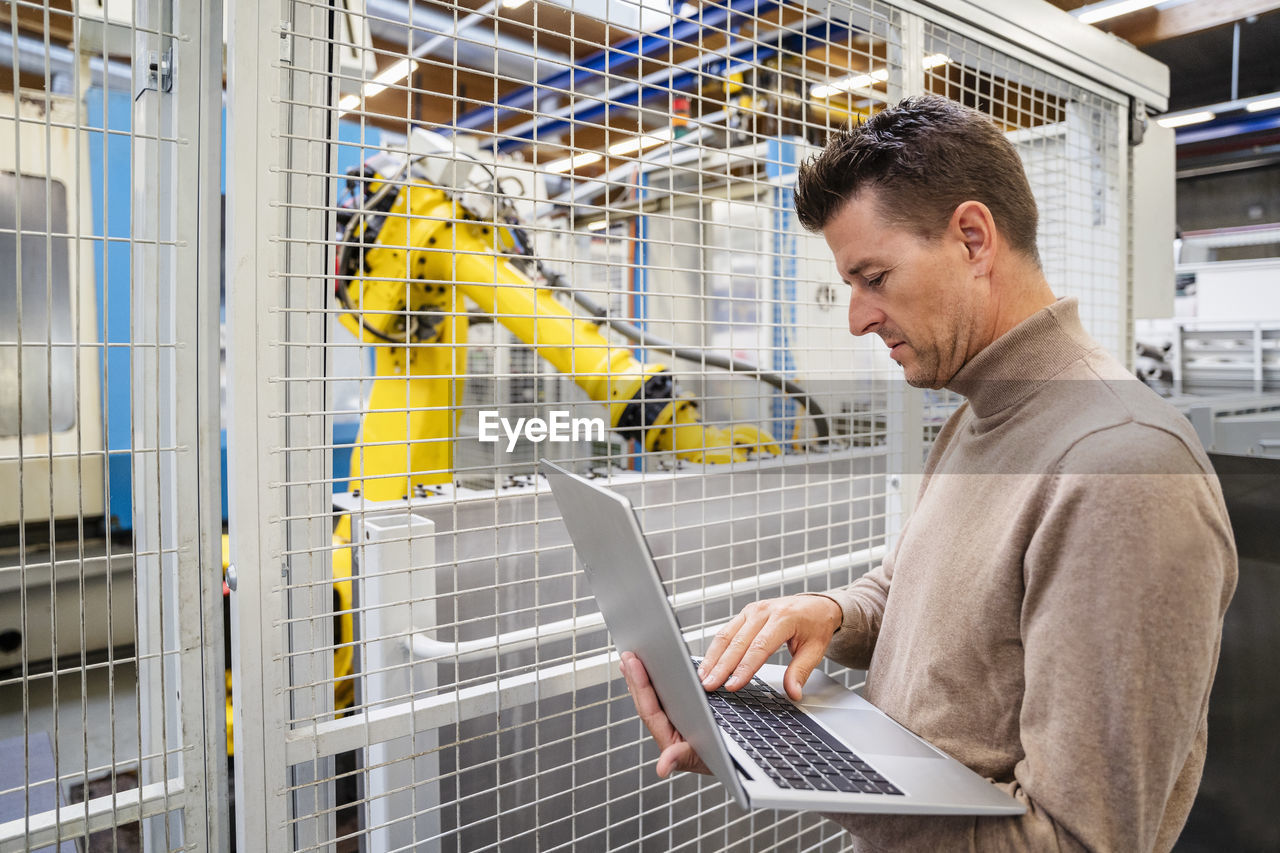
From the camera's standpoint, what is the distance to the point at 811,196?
0.93 m

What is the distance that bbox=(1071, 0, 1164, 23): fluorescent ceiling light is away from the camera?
4719 mm

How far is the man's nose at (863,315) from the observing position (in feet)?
2.91

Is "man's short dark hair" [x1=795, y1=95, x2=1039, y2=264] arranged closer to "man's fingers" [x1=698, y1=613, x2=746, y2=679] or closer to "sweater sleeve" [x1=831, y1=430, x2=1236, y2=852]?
"sweater sleeve" [x1=831, y1=430, x2=1236, y2=852]

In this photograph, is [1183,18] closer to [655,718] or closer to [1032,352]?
[1032,352]

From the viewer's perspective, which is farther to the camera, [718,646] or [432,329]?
[432,329]

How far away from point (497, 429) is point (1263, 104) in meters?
8.50

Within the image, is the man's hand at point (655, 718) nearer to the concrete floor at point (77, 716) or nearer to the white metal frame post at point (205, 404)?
the white metal frame post at point (205, 404)

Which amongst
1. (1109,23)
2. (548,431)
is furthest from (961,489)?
(1109,23)

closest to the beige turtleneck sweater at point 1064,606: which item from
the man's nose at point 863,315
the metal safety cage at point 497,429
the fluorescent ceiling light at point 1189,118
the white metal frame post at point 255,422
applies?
the man's nose at point 863,315

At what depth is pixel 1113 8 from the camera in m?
4.79

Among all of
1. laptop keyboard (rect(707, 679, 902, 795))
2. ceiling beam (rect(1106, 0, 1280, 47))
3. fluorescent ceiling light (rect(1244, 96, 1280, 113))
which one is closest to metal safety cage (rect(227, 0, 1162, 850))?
laptop keyboard (rect(707, 679, 902, 795))

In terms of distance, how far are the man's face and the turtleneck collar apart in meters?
0.04

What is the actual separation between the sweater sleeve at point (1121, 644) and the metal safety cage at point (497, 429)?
492 millimetres

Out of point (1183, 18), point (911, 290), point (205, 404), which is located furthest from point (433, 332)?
point (1183, 18)
